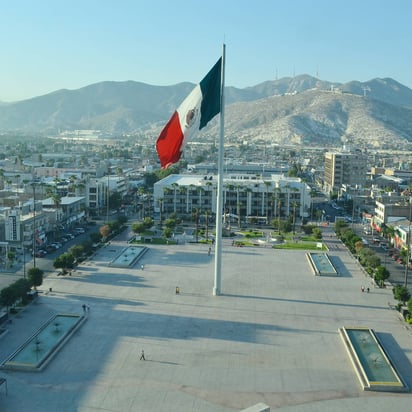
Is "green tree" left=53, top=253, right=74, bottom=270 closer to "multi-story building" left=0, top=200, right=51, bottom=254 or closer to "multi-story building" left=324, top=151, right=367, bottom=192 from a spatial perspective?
"multi-story building" left=0, top=200, right=51, bottom=254

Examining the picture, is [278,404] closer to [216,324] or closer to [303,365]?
[303,365]

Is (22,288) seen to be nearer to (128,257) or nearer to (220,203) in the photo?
(220,203)

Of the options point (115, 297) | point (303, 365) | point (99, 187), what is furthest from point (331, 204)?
point (303, 365)

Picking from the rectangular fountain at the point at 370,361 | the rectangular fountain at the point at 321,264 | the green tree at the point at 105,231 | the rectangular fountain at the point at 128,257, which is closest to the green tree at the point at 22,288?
the rectangular fountain at the point at 128,257

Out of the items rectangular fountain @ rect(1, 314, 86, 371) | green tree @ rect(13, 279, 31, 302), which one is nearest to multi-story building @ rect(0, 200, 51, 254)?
green tree @ rect(13, 279, 31, 302)

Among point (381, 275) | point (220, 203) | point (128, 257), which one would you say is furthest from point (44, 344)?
point (381, 275)
